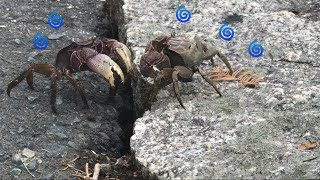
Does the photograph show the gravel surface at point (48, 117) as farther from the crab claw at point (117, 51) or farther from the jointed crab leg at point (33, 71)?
the crab claw at point (117, 51)

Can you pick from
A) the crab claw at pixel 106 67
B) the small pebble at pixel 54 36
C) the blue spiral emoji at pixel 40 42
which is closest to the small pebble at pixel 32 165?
the crab claw at pixel 106 67

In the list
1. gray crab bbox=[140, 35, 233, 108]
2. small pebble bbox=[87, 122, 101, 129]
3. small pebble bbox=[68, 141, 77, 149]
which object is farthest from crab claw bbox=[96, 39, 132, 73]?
small pebble bbox=[68, 141, 77, 149]

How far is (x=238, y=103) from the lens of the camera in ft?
12.4

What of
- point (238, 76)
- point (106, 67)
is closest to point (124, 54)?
point (106, 67)

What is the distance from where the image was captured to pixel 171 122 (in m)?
3.62

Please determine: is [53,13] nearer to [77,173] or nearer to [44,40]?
[44,40]

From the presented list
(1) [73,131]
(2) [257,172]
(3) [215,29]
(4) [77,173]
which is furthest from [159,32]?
(2) [257,172]

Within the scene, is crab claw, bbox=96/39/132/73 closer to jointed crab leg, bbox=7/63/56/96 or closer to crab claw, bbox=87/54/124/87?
crab claw, bbox=87/54/124/87

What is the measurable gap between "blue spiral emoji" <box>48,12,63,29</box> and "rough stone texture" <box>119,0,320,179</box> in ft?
2.12

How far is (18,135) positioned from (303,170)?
1764 millimetres

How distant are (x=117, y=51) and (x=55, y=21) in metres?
1.25

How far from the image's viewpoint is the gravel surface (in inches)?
144

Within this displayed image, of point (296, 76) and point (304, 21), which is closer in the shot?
point (296, 76)

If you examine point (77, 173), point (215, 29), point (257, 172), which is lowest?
point (77, 173)
